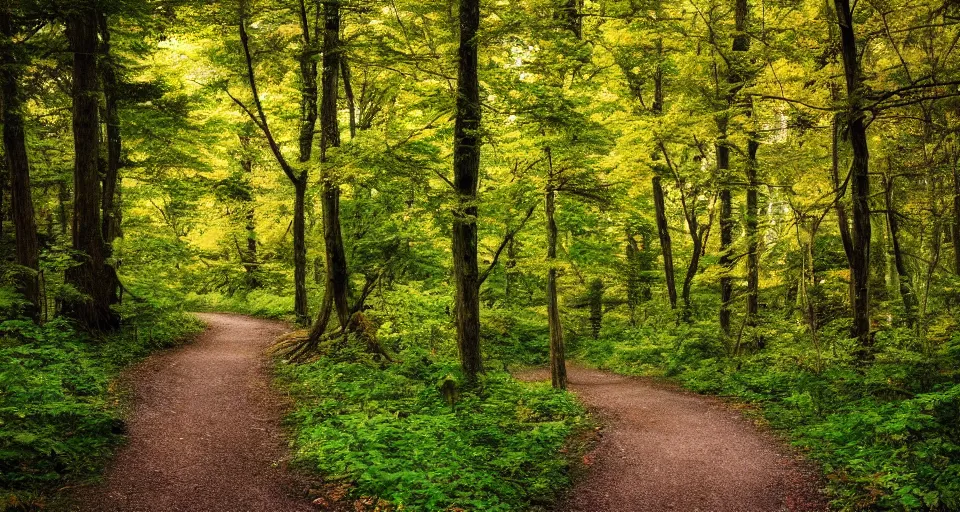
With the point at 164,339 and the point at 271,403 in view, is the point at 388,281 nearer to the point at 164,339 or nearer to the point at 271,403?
the point at 164,339

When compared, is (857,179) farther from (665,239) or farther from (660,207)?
(660,207)

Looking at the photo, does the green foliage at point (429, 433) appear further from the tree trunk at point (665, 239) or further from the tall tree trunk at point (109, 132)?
the tree trunk at point (665, 239)

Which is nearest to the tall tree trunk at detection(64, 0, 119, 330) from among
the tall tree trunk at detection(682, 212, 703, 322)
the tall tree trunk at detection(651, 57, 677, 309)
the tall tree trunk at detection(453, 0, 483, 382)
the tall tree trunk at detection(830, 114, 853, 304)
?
the tall tree trunk at detection(453, 0, 483, 382)

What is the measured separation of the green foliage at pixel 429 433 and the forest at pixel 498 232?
0.06 meters

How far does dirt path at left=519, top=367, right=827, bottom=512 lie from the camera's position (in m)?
7.07

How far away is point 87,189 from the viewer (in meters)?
13.1

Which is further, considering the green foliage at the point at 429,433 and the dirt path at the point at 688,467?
the dirt path at the point at 688,467

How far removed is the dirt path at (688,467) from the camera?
7066 millimetres

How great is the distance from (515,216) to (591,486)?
593 centimetres

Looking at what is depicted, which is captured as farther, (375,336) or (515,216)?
(375,336)

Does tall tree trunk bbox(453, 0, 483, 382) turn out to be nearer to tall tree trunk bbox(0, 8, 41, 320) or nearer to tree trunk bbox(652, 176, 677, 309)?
tall tree trunk bbox(0, 8, 41, 320)

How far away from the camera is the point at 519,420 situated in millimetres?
9492

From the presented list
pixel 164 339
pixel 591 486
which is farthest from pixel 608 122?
pixel 164 339

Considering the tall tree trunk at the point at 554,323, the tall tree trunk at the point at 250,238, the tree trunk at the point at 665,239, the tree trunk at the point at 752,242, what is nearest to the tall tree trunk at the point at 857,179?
the tree trunk at the point at 752,242
